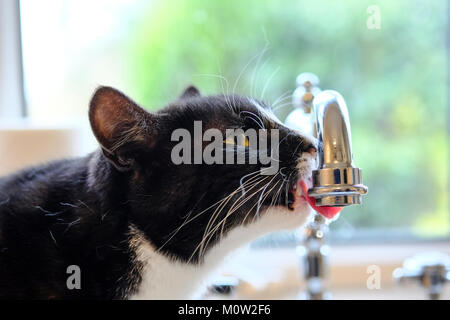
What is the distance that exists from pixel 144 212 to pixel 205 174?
0.37 ft

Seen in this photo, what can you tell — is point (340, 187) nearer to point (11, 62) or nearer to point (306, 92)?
point (306, 92)

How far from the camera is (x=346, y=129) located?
745mm

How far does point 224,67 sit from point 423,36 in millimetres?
550

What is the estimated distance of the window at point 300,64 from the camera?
1.31 metres

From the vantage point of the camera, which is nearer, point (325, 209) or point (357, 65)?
point (325, 209)

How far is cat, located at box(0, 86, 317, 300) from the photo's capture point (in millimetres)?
792

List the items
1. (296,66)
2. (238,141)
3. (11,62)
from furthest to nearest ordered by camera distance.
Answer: (296,66) → (11,62) → (238,141)

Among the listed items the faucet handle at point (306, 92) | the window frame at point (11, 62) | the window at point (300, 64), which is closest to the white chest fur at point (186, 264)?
the faucet handle at point (306, 92)

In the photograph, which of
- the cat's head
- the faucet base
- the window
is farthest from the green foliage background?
the faucet base

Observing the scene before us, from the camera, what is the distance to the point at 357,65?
1.40 meters

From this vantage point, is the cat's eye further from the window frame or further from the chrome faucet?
the window frame

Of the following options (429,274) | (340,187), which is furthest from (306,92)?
(429,274)

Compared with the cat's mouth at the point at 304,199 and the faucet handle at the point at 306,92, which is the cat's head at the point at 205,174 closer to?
the cat's mouth at the point at 304,199

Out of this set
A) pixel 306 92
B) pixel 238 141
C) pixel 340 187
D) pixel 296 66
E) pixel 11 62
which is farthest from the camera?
pixel 296 66
